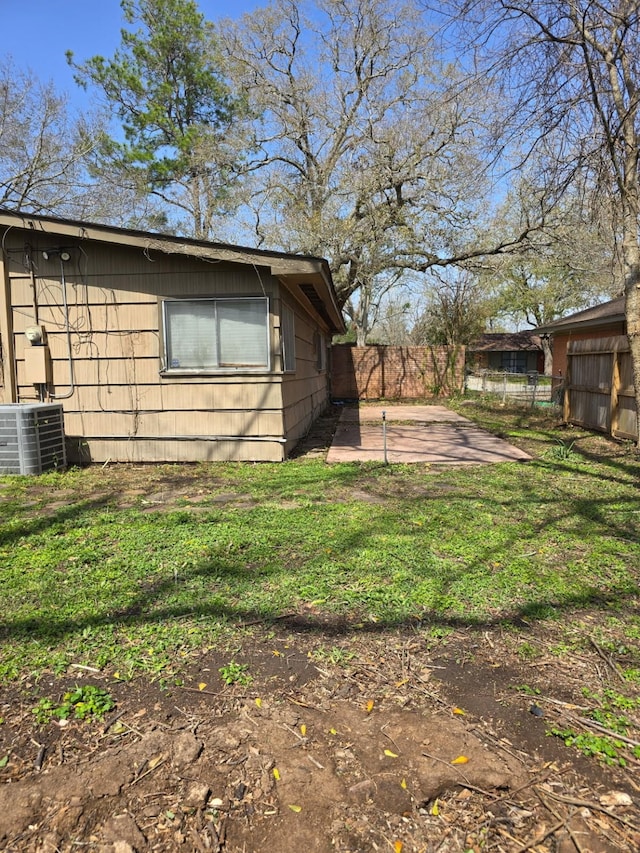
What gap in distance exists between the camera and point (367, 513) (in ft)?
16.4

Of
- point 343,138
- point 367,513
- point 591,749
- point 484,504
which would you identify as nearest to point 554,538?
point 484,504

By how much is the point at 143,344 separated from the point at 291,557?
4686 mm

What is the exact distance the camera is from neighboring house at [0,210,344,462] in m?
7.25

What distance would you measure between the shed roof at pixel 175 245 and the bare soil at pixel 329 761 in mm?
5186

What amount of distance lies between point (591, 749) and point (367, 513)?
3.05 m

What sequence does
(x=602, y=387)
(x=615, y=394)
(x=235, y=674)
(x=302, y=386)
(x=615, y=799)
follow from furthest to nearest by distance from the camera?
(x=302, y=386) < (x=602, y=387) < (x=615, y=394) < (x=235, y=674) < (x=615, y=799)

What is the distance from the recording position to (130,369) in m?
7.54

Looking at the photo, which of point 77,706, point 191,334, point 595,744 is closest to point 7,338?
point 191,334

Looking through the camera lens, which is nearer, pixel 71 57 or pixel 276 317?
pixel 276 317

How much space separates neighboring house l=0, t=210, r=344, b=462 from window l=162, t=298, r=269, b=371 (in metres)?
0.01

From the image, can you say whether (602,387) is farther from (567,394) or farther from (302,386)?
(302,386)

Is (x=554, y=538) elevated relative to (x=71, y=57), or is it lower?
lower

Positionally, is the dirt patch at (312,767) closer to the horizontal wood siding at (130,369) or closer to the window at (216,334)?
the horizontal wood siding at (130,369)

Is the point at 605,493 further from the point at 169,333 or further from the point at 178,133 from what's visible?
the point at 178,133
